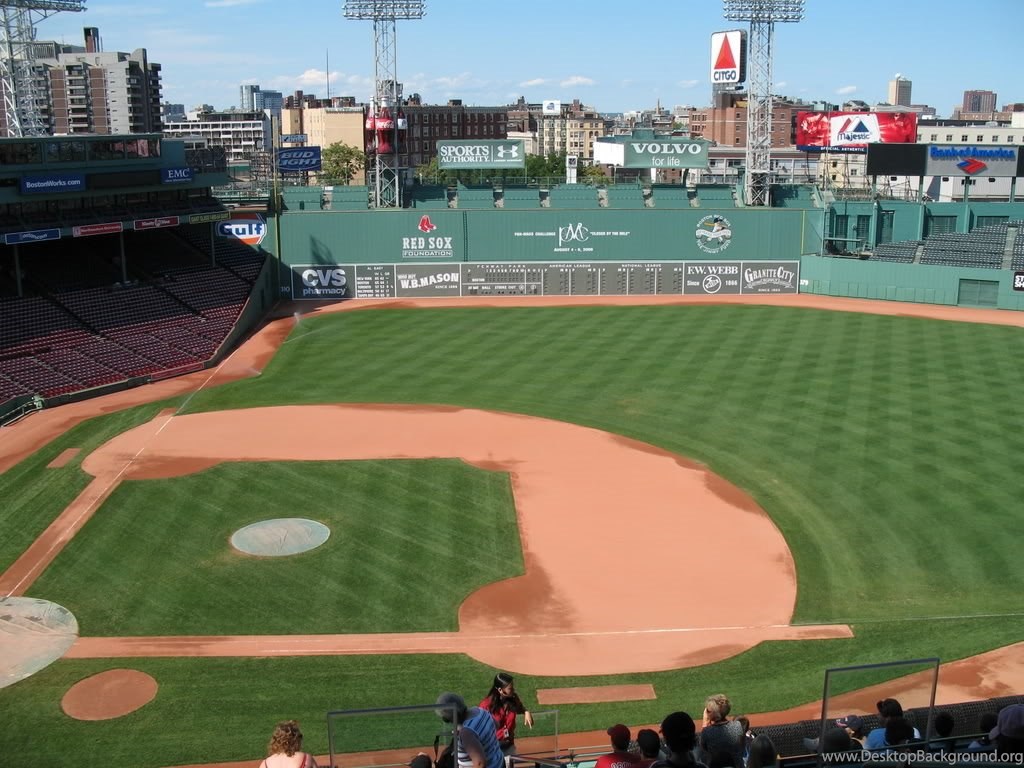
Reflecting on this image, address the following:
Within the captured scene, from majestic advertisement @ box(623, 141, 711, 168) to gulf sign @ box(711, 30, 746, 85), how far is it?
4.18 meters

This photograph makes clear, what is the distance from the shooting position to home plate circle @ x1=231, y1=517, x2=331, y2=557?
952 inches

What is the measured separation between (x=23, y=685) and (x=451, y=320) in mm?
35839

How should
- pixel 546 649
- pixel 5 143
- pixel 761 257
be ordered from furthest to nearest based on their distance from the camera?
1. pixel 761 257
2. pixel 5 143
3. pixel 546 649

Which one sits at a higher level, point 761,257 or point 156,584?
point 761,257

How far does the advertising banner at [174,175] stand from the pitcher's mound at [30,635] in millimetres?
31798

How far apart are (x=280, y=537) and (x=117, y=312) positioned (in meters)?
25.4

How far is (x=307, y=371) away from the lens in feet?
140

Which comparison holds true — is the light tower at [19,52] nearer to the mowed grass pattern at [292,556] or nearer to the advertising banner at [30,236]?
the advertising banner at [30,236]

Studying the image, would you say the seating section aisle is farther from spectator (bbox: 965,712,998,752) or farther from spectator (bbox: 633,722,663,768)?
spectator (bbox: 965,712,998,752)

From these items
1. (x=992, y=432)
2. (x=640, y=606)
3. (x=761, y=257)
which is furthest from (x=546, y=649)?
(x=761, y=257)

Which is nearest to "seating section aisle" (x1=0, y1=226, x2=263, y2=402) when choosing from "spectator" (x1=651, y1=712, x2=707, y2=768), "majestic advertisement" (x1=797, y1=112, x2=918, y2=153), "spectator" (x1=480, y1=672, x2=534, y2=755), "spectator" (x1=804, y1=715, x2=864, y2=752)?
"spectator" (x1=480, y1=672, x2=534, y2=755)

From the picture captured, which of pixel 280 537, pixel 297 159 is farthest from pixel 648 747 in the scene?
pixel 297 159

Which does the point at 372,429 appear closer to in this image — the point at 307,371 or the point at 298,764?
the point at 307,371

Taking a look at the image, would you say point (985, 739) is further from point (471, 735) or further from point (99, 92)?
point (99, 92)
